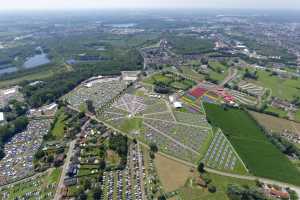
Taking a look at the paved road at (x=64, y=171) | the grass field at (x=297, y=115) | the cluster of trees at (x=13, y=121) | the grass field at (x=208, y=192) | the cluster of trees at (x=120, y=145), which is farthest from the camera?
the grass field at (x=297, y=115)

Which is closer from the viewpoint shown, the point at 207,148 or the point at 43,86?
the point at 207,148

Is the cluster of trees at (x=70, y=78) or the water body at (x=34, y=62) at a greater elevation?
the cluster of trees at (x=70, y=78)

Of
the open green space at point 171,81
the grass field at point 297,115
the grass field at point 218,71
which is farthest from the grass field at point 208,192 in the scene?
the grass field at point 218,71

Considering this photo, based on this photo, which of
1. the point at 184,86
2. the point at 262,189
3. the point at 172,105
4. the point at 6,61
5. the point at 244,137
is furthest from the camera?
the point at 6,61

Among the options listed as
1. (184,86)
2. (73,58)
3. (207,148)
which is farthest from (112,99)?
(73,58)

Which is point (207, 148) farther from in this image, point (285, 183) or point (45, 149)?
point (45, 149)

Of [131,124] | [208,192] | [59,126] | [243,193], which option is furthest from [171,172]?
[59,126]

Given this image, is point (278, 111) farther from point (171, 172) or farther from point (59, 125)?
point (59, 125)

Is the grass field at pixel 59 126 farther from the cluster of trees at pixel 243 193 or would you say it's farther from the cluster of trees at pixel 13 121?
the cluster of trees at pixel 243 193
